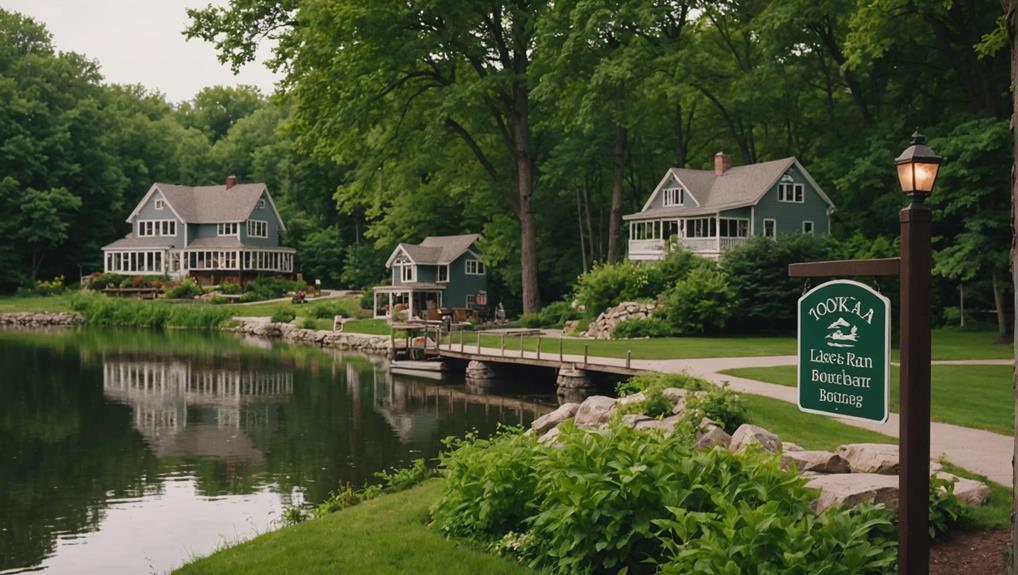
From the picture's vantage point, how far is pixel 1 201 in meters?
74.4

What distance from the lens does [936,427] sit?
15477 millimetres

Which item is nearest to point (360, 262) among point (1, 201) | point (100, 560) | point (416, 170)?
point (416, 170)

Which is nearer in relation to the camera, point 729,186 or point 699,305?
point 699,305

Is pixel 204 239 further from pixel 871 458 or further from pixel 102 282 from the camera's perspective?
A: pixel 871 458

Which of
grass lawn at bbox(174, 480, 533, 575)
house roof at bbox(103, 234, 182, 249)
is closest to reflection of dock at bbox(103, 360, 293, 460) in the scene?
grass lawn at bbox(174, 480, 533, 575)

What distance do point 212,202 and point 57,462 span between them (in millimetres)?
64189

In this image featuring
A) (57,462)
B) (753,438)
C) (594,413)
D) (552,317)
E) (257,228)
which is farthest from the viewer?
(257,228)

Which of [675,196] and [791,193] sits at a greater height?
[675,196]

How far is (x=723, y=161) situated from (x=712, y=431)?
39092 millimetres

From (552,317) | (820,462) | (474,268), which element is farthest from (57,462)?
(474,268)

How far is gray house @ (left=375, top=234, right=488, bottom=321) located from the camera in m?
58.0

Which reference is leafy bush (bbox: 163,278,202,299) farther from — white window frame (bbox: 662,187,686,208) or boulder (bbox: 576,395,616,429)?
boulder (bbox: 576,395,616,429)

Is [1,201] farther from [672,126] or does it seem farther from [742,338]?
[742,338]

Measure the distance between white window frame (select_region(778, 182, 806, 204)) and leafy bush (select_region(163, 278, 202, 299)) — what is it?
42943 millimetres
